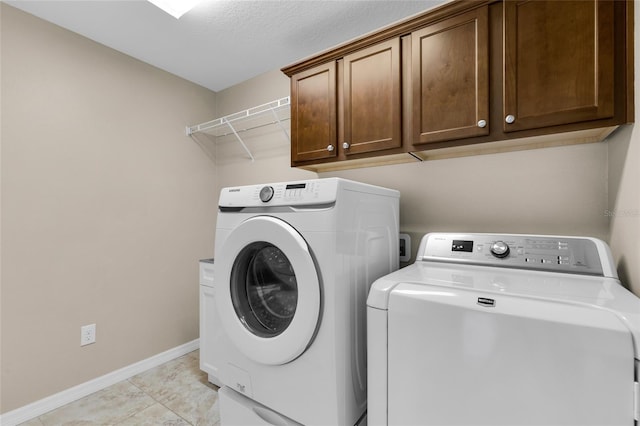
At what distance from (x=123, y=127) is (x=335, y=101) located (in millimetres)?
1690

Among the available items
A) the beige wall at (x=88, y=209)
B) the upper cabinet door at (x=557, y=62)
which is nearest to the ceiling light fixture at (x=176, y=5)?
the beige wall at (x=88, y=209)

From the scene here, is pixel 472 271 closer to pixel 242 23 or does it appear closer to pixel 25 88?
pixel 242 23

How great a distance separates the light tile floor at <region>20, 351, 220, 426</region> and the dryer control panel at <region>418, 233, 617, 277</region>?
5.36ft

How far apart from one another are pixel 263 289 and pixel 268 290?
3 cm

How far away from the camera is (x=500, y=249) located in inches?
50.3

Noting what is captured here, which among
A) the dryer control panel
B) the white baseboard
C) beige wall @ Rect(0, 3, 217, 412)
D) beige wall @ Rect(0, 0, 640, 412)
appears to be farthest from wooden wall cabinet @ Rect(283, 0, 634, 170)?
the white baseboard

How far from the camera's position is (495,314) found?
790mm

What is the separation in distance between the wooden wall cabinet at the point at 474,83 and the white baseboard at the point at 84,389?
2055 millimetres

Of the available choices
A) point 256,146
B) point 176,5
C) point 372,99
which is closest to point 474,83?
point 372,99

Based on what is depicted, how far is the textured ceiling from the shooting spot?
1738mm

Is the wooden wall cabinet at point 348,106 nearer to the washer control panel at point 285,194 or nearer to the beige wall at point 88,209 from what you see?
the washer control panel at point 285,194

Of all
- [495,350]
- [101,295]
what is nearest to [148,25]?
[101,295]

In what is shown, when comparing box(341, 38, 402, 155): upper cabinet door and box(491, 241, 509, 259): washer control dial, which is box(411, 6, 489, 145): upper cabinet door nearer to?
box(341, 38, 402, 155): upper cabinet door

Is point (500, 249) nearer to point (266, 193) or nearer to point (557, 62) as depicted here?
point (557, 62)
